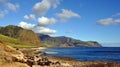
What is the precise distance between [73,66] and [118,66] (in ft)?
41.9

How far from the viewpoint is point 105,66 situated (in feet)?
229

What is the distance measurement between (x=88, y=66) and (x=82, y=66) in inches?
80.3

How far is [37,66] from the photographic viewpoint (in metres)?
65.2

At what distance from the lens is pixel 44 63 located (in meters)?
71.2

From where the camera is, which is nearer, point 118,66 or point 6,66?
point 6,66

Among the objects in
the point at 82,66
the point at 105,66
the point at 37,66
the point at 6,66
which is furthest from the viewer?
the point at 82,66

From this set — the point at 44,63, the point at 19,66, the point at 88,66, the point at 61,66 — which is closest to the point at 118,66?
the point at 88,66

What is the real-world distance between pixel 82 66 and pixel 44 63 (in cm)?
1136

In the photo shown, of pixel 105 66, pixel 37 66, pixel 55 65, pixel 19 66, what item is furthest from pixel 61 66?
pixel 19 66

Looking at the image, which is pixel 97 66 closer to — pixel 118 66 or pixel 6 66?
pixel 118 66

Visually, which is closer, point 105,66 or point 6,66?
point 6,66

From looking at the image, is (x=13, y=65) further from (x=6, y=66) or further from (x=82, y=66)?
(x=82, y=66)

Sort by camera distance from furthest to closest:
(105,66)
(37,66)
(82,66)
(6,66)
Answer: (82,66)
(105,66)
(37,66)
(6,66)

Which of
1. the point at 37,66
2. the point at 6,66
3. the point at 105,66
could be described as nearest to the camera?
the point at 6,66
